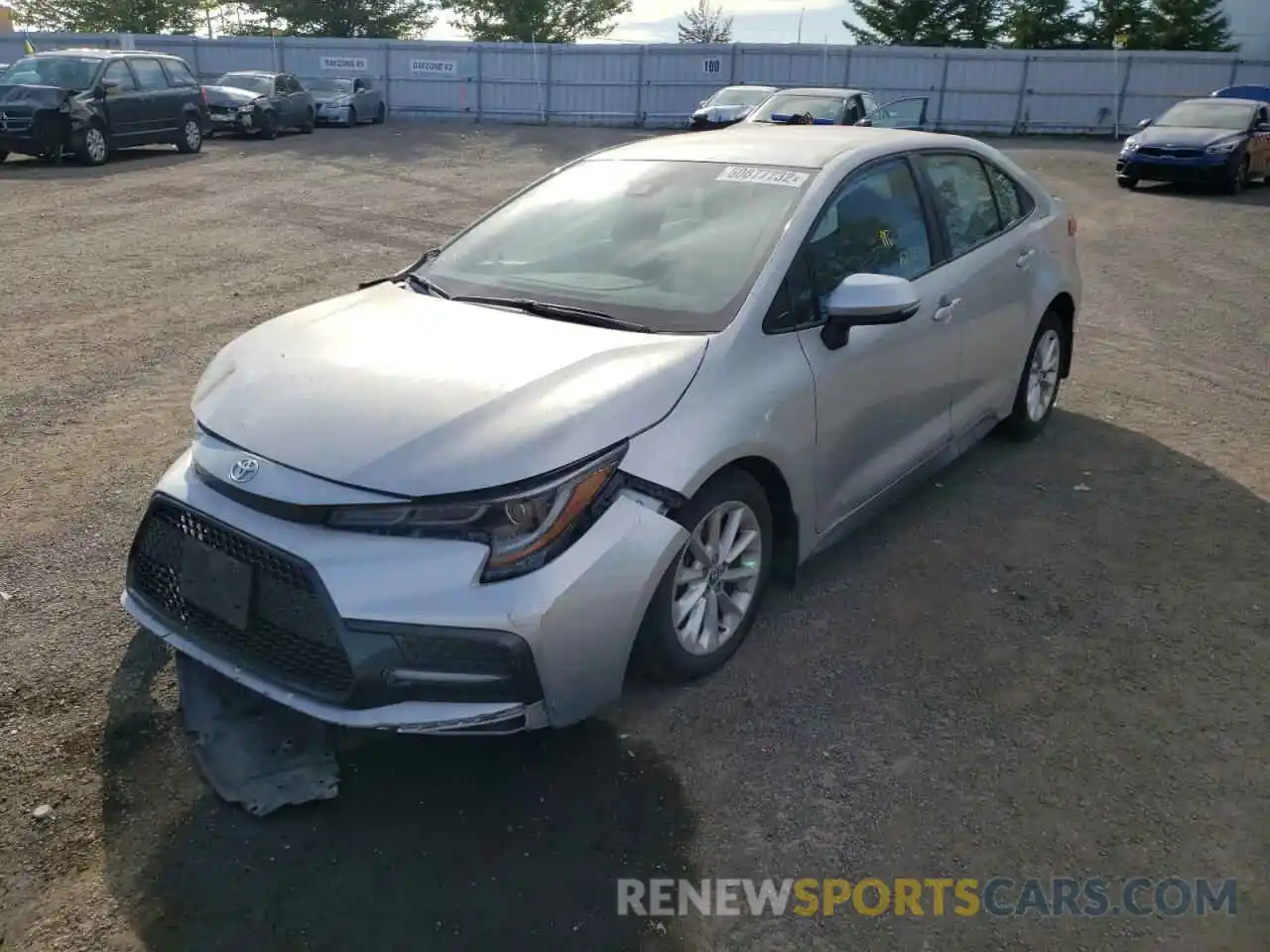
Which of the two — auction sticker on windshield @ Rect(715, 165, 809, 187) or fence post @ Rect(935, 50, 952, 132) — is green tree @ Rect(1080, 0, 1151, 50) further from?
auction sticker on windshield @ Rect(715, 165, 809, 187)

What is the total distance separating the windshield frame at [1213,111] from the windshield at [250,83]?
56.7ft

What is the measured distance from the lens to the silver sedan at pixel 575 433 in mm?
2748

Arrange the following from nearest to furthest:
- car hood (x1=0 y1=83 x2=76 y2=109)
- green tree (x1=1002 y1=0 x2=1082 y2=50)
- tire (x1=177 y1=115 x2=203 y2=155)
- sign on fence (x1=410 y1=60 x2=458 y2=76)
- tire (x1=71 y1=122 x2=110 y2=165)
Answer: car hood (x1=0 y1=83 x2=76 y2=109) < tire (x1=71 y1=122 x2=110 y2=165) < tire (x1=177 y1=115 x2=203 y2=155) < sign on fence (x1=410 y1=60 x2=458 y2=76) < green tree (x1=1002 y1=0 x2=1082 y2=50)

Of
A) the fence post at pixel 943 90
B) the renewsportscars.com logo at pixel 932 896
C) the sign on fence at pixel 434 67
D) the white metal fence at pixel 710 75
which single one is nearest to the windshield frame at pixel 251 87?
the white metal fence at pixel 710 75

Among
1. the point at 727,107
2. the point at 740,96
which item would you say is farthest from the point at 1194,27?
the point at 727,107

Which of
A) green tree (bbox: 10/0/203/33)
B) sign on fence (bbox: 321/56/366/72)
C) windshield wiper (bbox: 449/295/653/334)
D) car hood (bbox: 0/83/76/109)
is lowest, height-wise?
windshield wiper (bbox: 449/295/653/334)

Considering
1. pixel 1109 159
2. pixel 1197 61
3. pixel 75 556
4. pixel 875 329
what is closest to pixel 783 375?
pixel 875 329

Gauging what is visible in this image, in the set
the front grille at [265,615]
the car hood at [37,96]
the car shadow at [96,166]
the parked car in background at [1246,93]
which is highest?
the parked car in background at [1246,93]

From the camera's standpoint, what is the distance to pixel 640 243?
3.95 m

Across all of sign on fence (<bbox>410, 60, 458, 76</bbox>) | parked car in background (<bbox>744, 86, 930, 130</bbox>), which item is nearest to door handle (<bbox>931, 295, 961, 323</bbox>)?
parked car in background (<bbox>744, 86, 930, 130</bbox>)

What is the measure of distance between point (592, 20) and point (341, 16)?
42.2 feet

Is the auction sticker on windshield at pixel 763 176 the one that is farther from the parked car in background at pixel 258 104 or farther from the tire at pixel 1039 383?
the parked car in background at pixel 258 104

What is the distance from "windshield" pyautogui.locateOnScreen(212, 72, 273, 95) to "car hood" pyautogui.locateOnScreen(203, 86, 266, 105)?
0.31 meters

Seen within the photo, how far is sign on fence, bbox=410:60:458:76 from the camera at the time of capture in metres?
29.8
